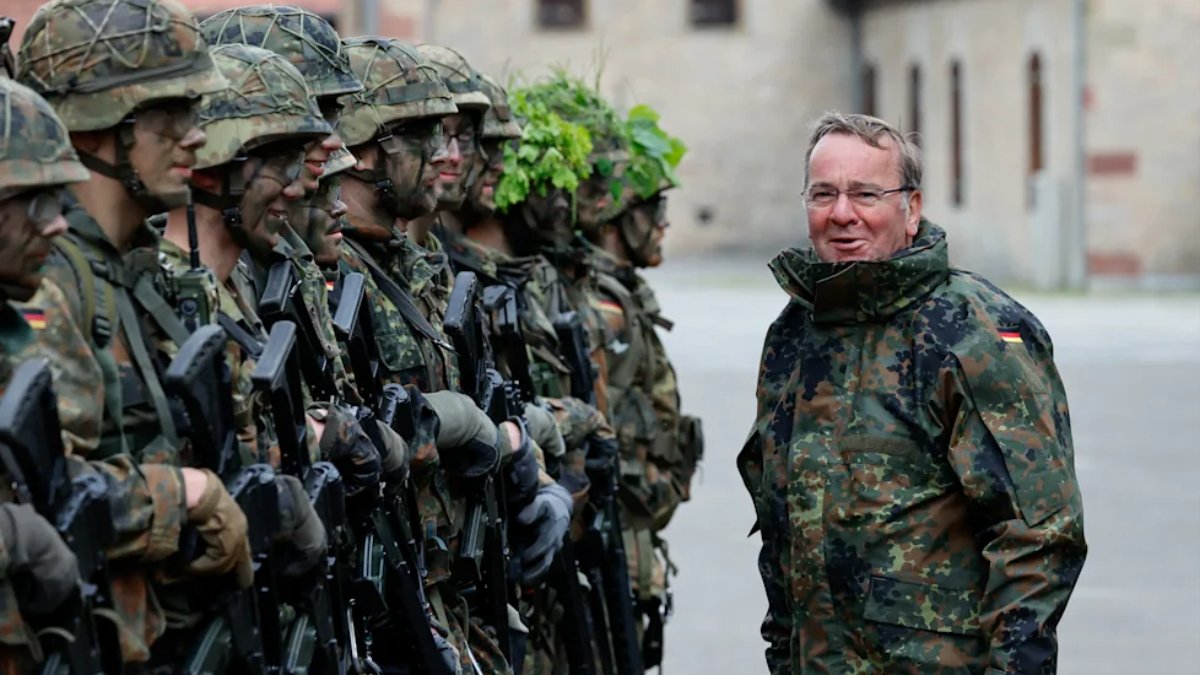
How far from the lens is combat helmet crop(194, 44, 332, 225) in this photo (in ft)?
18.1

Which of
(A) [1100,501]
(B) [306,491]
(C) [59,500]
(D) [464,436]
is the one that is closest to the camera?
(C) [59,500]

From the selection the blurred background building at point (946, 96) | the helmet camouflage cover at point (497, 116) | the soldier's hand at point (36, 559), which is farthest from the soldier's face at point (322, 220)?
the blurred background building at point (946, 96)

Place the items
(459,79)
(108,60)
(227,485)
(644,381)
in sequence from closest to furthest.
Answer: (227,485) → (108,60) → (459,79) → (644,381)

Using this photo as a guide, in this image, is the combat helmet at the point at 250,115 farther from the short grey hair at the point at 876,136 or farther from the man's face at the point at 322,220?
the short grey hair at the point at 876,136

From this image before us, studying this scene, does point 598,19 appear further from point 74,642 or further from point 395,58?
point 74,642

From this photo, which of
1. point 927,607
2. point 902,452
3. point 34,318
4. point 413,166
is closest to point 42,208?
point 34,318

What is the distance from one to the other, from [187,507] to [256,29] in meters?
2.39

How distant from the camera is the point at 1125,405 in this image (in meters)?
20.4

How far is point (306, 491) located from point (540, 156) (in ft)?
13.7

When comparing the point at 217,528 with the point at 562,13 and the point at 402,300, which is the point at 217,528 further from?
the point at 562,13

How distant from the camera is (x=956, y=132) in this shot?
4269 centimetres

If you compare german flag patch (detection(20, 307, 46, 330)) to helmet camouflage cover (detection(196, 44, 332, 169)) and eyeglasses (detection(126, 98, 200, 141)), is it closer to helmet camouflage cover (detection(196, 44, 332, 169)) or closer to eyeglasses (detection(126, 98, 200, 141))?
eyeglasses (detection(126, 98, 200, 141))

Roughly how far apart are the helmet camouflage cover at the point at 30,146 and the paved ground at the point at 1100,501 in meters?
6.57

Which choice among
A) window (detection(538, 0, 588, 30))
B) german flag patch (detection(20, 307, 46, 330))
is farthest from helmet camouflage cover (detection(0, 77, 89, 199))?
window (detection(538, 0, 588, 30))
